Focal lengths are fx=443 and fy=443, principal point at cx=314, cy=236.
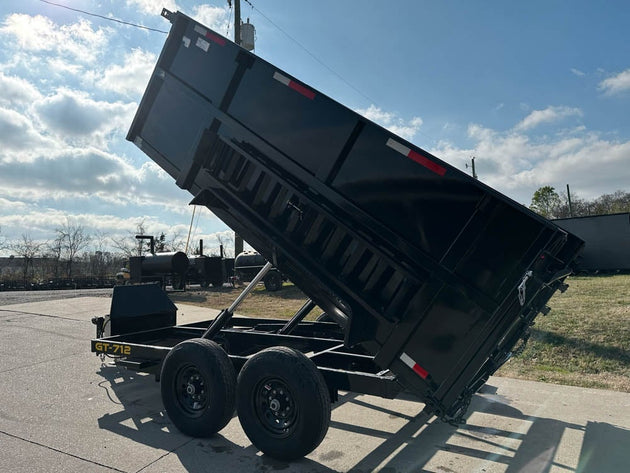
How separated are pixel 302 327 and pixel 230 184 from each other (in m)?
2.61

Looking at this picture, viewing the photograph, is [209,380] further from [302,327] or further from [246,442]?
[302,327]

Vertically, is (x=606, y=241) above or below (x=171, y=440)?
above

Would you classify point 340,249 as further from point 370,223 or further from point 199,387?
point 199,387

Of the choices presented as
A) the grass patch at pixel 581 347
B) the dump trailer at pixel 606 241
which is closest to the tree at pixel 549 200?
the dump trailer at pixel 606 241

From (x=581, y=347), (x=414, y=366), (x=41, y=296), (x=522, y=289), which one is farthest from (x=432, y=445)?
(x=41, y=296)

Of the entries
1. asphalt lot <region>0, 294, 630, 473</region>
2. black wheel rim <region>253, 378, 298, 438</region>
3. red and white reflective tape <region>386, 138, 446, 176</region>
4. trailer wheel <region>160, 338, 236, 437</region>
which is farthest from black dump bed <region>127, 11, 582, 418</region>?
trailer wheel <region>160, 338, 236, 437</region>

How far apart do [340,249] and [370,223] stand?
1.24ft

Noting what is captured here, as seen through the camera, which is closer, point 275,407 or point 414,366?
point 414,366

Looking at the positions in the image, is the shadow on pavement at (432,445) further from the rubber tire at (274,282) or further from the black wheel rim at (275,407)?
the rubber tire at (274,282)

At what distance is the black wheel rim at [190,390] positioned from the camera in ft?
14.1

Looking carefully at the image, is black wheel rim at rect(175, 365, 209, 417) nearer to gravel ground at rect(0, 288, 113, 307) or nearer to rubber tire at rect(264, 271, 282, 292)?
rubber tire at rect(264, 271, 282, 292)

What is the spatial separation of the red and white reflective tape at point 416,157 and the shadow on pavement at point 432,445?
241cm

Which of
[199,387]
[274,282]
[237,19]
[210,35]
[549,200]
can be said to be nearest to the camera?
[199,387]

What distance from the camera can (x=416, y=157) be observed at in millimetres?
3479
